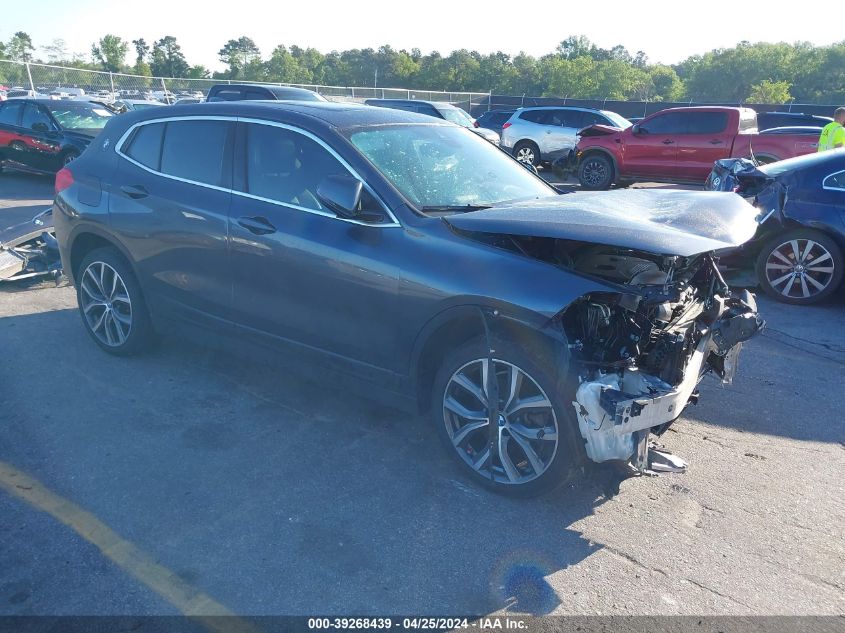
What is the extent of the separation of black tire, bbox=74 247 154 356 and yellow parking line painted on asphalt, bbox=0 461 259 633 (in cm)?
155

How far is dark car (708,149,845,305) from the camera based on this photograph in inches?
268

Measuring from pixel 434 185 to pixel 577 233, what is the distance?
1192 mm

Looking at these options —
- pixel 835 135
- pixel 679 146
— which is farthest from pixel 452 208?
pixel 679 146

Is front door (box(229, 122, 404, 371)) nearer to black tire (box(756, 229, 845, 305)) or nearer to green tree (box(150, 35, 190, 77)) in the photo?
black tire (box(756, 229, 845, 305))

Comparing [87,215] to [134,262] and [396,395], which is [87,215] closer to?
[134,262]

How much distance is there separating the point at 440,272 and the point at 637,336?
3.49ft

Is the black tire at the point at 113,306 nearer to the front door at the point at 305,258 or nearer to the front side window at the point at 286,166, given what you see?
the front door at the point at 305,258

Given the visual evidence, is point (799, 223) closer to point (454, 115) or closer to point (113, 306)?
point (113, 306)

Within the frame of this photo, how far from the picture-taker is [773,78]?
A: 76.3m

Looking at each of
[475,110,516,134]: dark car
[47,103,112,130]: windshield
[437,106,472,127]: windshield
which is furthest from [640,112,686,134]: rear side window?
[47,103,112,130]: windshield

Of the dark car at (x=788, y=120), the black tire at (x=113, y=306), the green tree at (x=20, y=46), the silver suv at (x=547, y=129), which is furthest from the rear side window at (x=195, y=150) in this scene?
the green tree at (x=20, y=46)

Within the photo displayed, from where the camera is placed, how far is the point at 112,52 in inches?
3499

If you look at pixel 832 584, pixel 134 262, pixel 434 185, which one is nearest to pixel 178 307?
pixel 134 262

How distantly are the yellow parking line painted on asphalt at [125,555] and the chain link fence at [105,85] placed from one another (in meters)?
23.6
